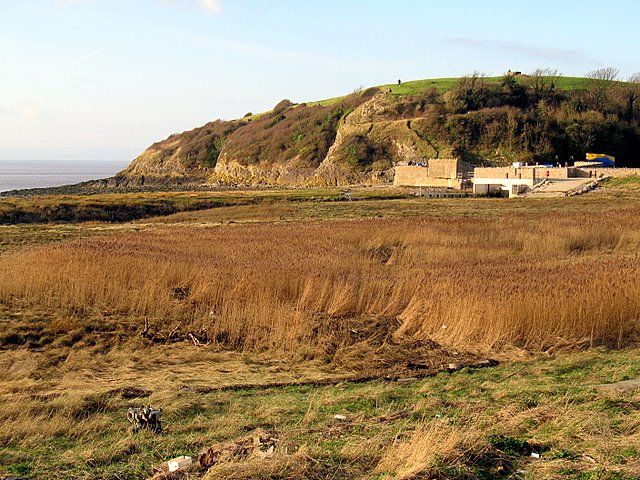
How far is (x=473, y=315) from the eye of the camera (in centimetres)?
1235

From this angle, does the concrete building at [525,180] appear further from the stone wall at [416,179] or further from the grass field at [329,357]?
the grass field at [329,357]

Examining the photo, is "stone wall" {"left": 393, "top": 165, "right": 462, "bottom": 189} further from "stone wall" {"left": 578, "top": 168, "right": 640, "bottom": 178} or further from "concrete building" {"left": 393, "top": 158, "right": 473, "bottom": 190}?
"stone wall" {"left": 578, "top": 168, "right": 640, "bottom": 178}

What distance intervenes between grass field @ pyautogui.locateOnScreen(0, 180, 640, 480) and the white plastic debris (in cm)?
26

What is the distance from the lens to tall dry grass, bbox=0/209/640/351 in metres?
12.2

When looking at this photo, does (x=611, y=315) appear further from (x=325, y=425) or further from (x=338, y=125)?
(x=338, y=125)

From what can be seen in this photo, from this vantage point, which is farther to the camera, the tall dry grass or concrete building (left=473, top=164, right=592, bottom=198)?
concrete building (left=473, top=164, right=592, bottom=198)

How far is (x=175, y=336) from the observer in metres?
13.5

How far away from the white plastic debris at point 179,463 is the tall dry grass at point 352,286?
249 inches

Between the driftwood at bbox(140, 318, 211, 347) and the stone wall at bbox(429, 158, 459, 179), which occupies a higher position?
the stone wall at bbox(429, 158, 459, 179)

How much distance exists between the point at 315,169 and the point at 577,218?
70734 mm

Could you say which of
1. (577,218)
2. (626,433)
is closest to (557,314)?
(626,433)

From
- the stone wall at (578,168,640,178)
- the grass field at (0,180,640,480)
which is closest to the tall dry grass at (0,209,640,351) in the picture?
the grass field at (0,180,640,480)

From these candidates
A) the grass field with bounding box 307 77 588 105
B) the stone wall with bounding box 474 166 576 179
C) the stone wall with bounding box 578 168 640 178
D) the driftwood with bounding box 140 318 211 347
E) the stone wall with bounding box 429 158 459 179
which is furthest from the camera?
the grass field with bounding box 307 77 588 105

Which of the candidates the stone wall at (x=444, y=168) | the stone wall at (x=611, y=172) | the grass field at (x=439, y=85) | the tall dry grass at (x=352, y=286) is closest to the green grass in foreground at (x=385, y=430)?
the tall dry grass at (x=352, y=286)
